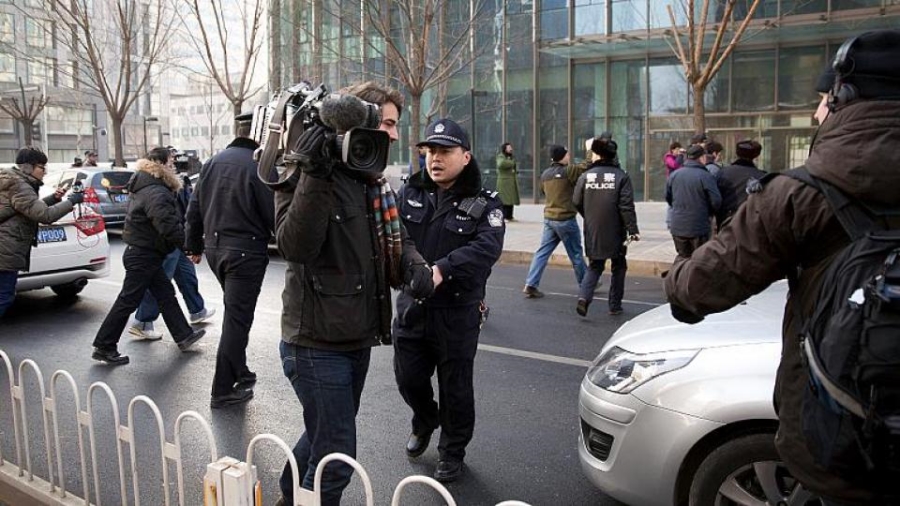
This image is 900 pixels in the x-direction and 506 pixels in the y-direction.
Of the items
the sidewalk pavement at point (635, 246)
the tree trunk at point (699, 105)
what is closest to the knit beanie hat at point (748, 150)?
the sidewalk pavement at point (635, 246)

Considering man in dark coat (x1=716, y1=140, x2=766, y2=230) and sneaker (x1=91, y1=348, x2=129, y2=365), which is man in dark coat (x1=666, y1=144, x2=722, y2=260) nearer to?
man in dark coat (x1=716, y1=140, x2=766, y2=230)

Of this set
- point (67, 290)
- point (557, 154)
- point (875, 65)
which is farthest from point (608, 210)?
point (67, 290)

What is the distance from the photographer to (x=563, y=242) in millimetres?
9008

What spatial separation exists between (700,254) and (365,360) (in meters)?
1.43

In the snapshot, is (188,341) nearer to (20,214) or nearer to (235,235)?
(20,214)

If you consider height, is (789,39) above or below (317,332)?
above

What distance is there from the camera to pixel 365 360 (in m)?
3.02

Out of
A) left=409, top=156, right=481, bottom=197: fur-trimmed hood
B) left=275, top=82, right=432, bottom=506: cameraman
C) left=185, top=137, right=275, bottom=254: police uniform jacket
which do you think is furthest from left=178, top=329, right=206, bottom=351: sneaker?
left=275, top=82, right=432, bottom=506: cameraman

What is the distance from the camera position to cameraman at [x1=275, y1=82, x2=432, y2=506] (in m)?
2.75

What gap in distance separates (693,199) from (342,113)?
21.6 ft

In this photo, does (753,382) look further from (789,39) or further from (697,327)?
(789,39)

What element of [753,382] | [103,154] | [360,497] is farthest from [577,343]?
[103,154]

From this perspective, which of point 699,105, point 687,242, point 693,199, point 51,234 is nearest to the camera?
point 51,234

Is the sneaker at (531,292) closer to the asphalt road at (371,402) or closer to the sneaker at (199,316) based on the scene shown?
the asphalt road at (371,402)
